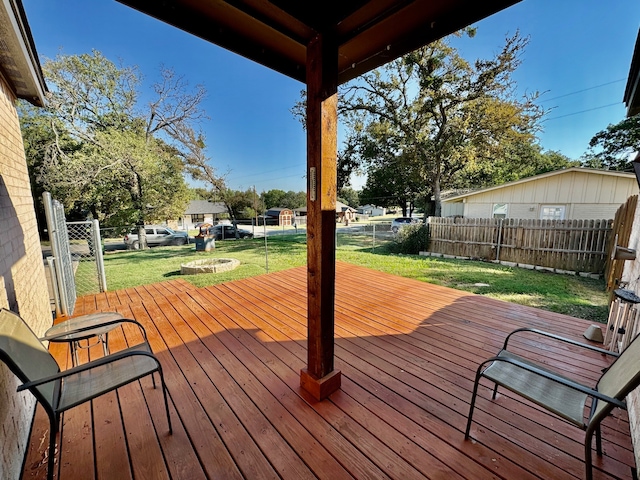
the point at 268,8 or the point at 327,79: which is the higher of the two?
the point at 268,8

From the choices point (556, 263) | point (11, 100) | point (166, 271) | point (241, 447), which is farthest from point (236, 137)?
point (241, 447)

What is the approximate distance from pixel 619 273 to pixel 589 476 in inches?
151

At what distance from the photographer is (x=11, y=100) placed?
2715 mm

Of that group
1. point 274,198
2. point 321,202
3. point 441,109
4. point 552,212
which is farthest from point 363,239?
point 274,198

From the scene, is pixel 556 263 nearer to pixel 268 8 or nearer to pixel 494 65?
pixel 494 65

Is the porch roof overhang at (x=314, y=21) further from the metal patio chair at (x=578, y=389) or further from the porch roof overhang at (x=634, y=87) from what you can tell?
the metal patio chair at (x=578, y=389)

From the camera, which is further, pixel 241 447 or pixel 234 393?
pixel 234 393

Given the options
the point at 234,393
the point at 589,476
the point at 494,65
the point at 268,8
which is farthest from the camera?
the point at 494,65

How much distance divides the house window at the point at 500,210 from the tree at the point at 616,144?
14.9 meters

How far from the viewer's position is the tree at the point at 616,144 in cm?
1789


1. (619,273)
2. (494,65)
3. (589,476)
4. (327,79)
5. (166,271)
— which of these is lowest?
(166,271)

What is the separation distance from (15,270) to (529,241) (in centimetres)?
933

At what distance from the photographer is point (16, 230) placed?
2285 mm

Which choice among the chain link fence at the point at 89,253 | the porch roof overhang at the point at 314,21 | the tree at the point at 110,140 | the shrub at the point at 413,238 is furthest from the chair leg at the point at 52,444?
the tree at the point at 110,140
